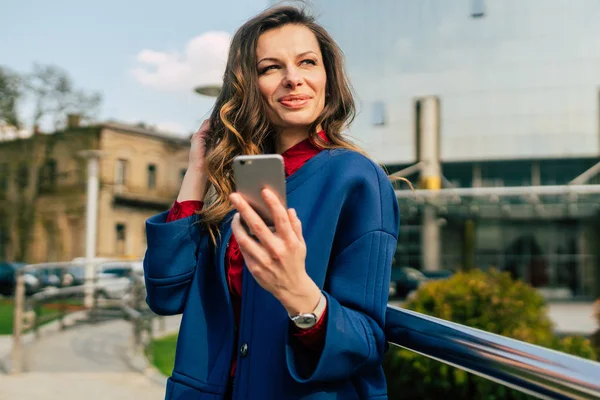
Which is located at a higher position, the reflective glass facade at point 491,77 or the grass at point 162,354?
the reflective glass facade at point 491,77

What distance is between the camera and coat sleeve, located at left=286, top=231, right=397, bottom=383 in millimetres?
1182

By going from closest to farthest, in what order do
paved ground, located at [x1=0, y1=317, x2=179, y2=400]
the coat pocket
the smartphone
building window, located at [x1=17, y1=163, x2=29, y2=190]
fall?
the smartphone, the coat pocket, paved ground, located at [x1=0, y1=317, x2=179, y2=400], building window, located at [x1=17, y1=163, x2=29, y2=190]

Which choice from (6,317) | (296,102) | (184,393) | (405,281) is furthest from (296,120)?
(405,281)

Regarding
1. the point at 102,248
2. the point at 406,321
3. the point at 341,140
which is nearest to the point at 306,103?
the point at 341,140

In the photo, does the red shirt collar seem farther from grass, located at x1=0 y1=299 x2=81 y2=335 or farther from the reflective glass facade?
the reflective glass facade

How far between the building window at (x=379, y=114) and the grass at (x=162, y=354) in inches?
1072

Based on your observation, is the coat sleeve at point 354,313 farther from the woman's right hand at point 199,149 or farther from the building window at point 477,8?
the building window at point 477,8

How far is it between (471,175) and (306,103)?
35047 millimetres

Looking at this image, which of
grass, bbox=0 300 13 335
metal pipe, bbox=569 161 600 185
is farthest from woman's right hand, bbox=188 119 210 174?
metal pipe, bbox=569 161 600 185

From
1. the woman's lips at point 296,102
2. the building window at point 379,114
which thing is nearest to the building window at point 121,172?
the building window at point 379,114

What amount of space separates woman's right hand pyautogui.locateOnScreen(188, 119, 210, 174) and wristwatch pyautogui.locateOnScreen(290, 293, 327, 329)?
0.59 m

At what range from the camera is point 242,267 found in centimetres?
145

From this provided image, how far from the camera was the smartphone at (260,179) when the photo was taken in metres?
1.09

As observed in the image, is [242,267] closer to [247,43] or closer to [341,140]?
[341,140]
